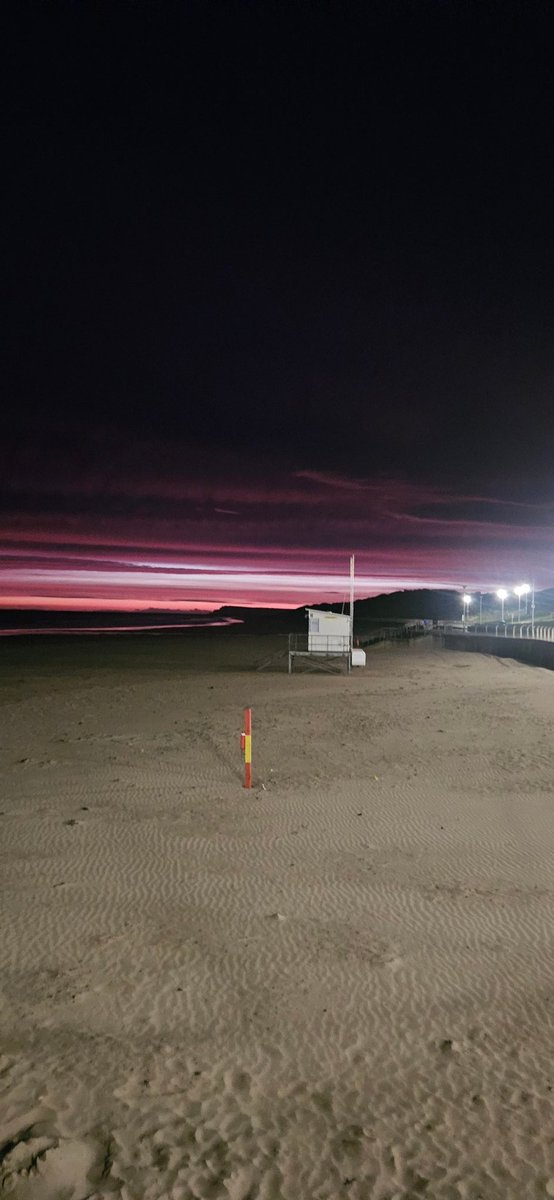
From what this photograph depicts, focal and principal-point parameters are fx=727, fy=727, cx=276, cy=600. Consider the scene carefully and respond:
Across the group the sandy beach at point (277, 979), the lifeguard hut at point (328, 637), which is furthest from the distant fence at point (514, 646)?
the sandy beach at point (277, 979)

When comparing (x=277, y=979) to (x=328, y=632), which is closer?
(x=277, y=979)

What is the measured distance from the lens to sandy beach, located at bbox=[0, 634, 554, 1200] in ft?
12.5

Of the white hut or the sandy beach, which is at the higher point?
the white hut

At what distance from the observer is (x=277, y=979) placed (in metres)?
5.59

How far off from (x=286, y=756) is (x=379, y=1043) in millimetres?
9111

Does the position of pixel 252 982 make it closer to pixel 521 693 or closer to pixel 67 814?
pixel 67 814


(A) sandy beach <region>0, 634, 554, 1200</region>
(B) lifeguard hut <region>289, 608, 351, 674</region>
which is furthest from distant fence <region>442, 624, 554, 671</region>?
(A) sandy beach <region>0, 634, 554, 1200</region>

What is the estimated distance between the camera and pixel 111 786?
11.5m

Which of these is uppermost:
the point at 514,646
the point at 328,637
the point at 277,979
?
the point at 328,637

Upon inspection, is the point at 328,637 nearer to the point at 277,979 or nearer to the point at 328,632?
the point at 328,632

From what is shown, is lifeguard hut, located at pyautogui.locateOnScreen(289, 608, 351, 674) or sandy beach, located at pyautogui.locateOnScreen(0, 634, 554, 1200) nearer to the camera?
sandy beach, located at pyautogui.locateOnScreen(0, 634, 554, 1200)

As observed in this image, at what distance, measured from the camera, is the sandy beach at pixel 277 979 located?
3801 mm

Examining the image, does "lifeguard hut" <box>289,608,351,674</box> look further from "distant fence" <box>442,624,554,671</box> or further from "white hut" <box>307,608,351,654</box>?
"distant fence" <box>442,624,554,671</box>

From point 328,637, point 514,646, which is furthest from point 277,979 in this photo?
point 514,646
